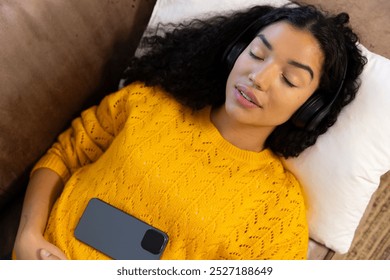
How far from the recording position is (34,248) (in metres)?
0.99

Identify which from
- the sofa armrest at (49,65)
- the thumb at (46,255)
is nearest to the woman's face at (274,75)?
the sofa armrest at (49,65)

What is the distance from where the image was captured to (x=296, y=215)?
40.6 inches

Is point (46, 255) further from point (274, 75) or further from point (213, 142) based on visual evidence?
point (274, 75)

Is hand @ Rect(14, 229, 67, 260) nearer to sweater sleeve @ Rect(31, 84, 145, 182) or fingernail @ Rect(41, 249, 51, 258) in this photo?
fingernail @ Rect(41, 249, 51, 258)

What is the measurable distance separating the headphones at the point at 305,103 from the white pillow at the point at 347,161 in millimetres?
58

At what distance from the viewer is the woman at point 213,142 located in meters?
0.94

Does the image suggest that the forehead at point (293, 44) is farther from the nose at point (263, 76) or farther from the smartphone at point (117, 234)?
the smartphone at point (117, 234)

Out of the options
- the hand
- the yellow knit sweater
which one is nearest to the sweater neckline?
the yellow knit sweater

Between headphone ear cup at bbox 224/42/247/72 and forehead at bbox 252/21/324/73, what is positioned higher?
forehead at bbox 252/21/324/73

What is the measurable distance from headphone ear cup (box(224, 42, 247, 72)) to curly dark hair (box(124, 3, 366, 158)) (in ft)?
0.12

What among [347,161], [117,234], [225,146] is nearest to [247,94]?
[225,146]

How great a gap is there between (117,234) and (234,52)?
1.51 feet

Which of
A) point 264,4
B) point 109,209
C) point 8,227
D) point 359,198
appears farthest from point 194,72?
point 8,227

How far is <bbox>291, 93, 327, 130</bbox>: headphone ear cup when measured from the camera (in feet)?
3.26
